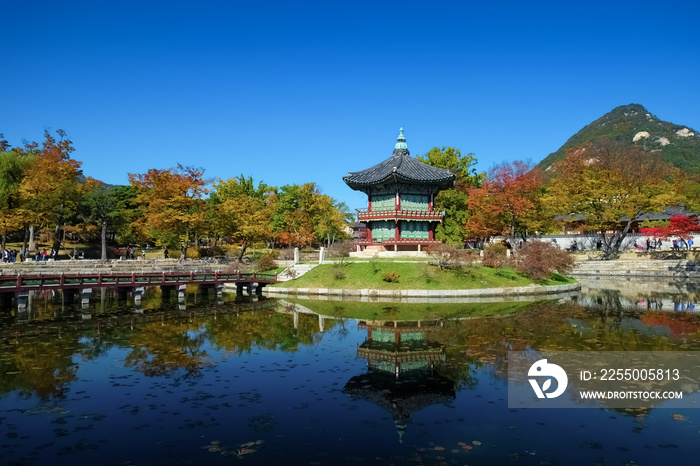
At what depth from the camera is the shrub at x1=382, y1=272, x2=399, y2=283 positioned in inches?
1524

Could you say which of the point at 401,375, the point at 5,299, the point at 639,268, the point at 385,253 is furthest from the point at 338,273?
the point at 639,268

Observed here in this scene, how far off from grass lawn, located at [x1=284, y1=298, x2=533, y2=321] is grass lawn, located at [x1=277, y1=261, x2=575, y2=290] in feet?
15.7

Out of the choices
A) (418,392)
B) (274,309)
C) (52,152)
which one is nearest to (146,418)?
(418,392)

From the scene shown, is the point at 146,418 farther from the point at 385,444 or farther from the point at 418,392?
the point at 418,392

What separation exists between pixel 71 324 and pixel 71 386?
12810mm

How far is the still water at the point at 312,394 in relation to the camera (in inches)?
370

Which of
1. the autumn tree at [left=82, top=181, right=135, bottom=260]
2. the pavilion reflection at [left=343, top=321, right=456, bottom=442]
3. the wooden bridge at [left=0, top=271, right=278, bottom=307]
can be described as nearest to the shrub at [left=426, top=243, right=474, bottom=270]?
the wooden bridge at [left=0, top=271, right=278, bottom=307]

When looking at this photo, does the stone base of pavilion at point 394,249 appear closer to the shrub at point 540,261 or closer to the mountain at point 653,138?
the shrub at point 540,261

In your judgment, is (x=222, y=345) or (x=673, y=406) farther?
(x=222, y=345)

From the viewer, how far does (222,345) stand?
1973 cm

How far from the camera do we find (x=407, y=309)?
30.7 m

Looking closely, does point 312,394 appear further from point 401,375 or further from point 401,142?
point 401,142

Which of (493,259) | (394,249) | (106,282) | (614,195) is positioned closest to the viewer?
(106,282)

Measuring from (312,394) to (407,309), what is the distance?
59.6ft
